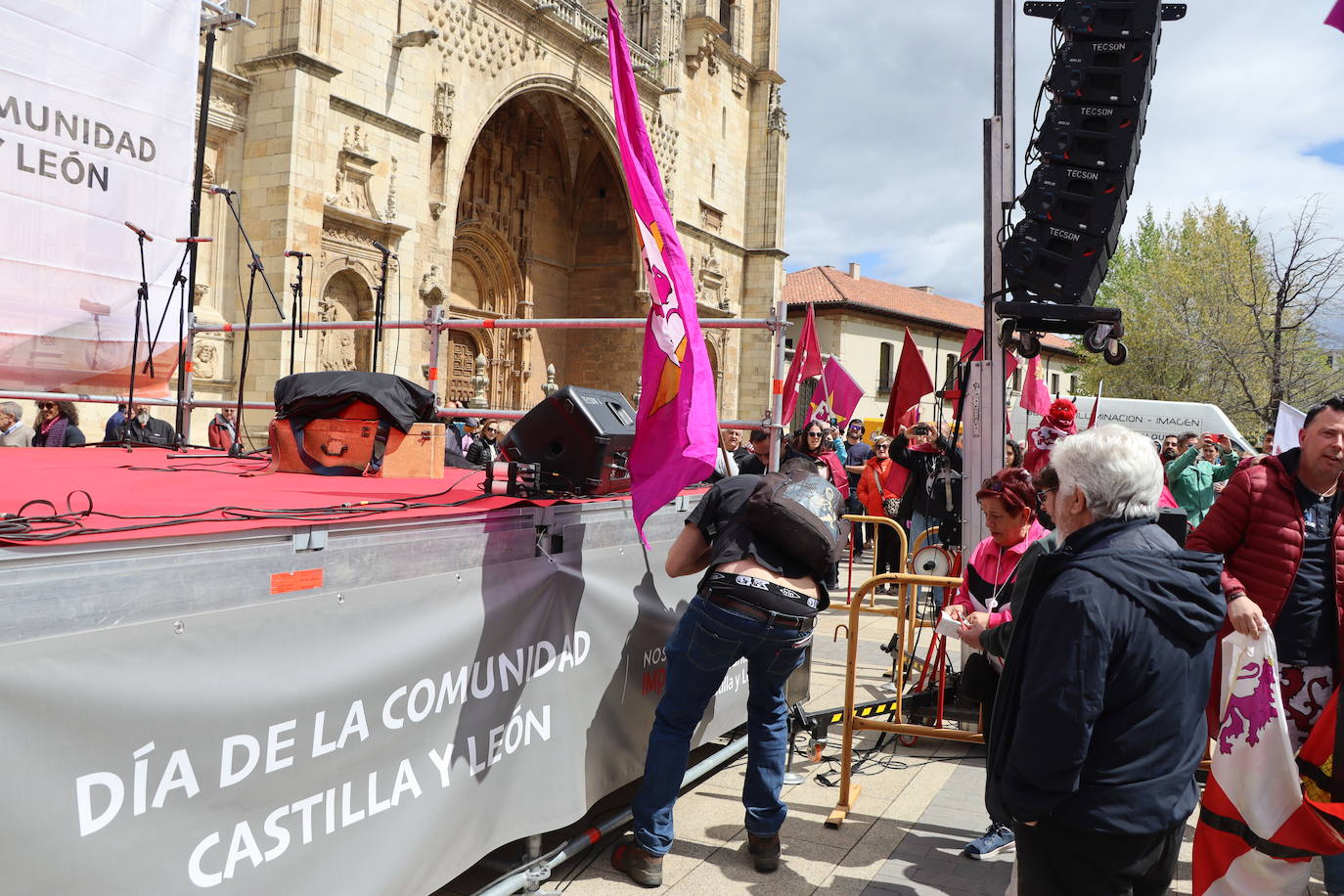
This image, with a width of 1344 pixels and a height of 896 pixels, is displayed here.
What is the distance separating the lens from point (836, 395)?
37.2ft

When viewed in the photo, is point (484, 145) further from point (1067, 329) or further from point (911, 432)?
point (1067, 329)

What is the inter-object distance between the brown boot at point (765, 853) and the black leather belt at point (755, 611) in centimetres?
94

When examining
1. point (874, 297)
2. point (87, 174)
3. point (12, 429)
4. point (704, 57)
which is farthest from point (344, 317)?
point (874, 297)

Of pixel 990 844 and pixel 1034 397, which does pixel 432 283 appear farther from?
pixel 990 844

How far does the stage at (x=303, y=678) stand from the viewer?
2.00 m

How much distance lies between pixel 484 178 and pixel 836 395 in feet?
54.9

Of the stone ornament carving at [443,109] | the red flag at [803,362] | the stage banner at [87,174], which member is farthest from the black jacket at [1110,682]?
the stone ornament carving at [443,109]

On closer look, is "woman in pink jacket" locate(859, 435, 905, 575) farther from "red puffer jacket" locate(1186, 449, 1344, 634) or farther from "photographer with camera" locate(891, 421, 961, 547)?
"red puffer jacket" locate(1186, 449, 1344, 634)

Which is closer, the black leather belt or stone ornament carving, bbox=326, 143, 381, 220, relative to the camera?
the black leather belt

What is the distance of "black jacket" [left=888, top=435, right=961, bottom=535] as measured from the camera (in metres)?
9.20

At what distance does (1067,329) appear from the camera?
538 cm

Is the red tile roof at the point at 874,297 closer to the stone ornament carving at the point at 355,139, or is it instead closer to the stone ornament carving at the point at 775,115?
the stone ornament carving at the point at 775,115

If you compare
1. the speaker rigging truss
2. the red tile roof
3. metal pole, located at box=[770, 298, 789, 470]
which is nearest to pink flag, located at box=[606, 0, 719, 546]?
metal pole, located at box=[770, 298, 789, 470]

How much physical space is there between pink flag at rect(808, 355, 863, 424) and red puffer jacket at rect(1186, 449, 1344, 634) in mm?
7208
